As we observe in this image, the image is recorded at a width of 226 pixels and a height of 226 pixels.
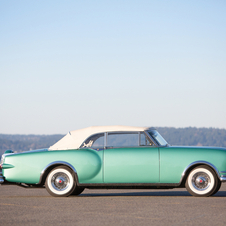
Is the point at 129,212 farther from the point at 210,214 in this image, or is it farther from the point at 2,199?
the point at 2,199

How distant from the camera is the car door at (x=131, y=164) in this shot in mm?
9359

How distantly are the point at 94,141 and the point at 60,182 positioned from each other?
1200mm

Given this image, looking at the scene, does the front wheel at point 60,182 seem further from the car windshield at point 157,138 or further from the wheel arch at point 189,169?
the wheel arch at point 189,169

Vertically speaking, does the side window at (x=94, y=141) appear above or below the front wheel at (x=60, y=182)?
above

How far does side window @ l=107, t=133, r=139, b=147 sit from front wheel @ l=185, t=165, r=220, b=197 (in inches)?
56.2

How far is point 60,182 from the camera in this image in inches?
377

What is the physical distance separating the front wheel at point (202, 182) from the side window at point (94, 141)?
2.13 meters

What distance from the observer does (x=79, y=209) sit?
24.6 ft

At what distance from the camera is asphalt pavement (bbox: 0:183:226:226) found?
629 centimetres

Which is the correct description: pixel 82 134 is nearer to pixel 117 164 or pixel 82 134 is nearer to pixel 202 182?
pixel 117 164

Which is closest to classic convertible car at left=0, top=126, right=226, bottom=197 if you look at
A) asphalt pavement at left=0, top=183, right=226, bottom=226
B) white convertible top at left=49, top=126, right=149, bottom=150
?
white convertible top at left=49, top=126, right=149, bottom=150

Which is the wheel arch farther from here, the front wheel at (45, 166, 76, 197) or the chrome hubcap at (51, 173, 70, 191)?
the chrome hubcap at (51, 173, 70, 191)

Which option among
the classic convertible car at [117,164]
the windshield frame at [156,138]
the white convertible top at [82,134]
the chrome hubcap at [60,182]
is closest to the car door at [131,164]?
the classic convertible car at [117,164]

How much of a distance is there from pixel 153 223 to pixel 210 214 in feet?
4.02
